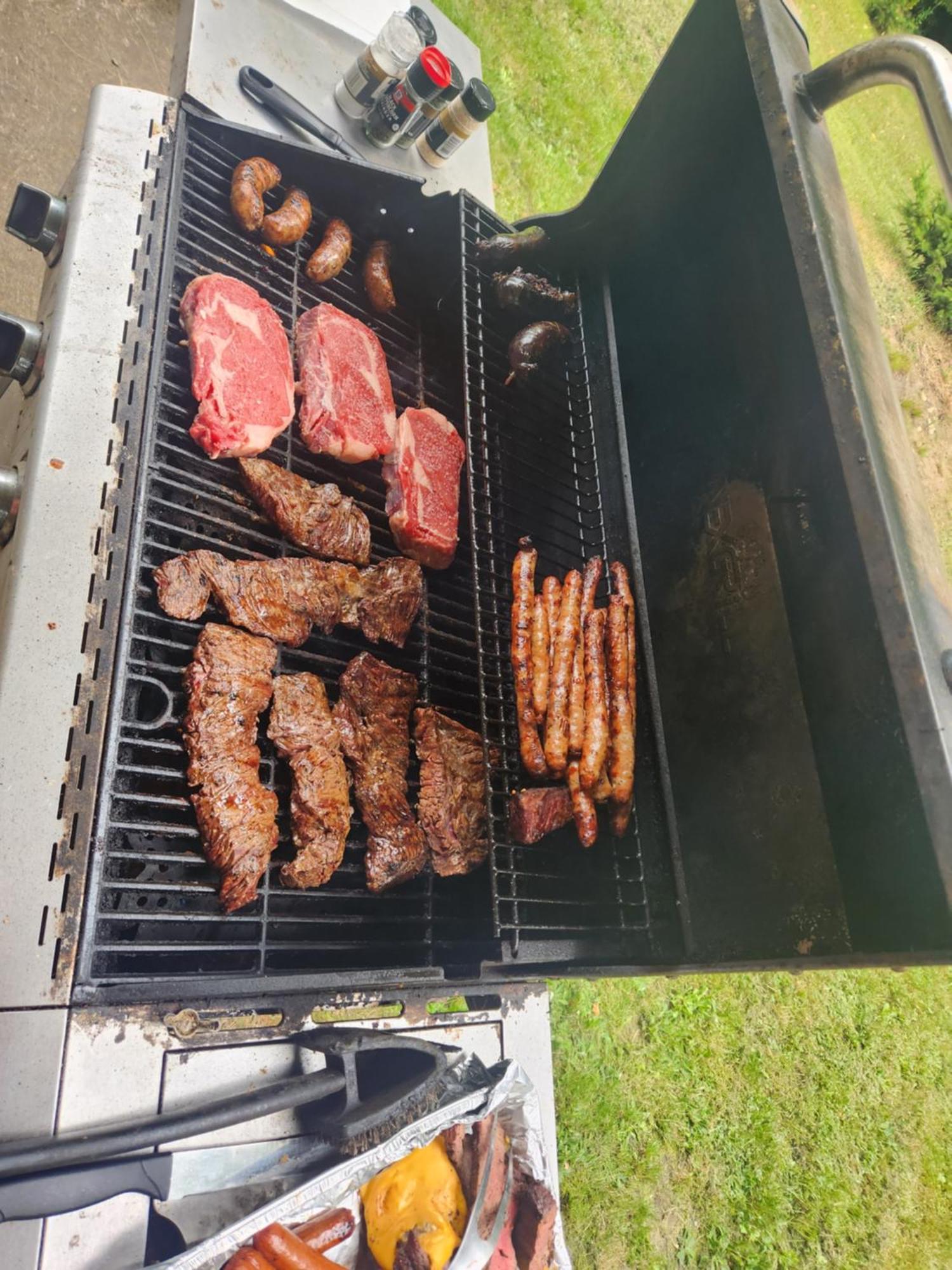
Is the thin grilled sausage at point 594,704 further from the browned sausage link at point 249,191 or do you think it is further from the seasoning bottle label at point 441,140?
the seasoning bottle label at point 441,140

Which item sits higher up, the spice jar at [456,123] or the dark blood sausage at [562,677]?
the spice jar at [456,123]

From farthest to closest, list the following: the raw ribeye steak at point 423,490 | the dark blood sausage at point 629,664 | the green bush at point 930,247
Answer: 1. the green bush at point 930,247
2. the raw ribeye steak at point 423,490
3. the dark blood sausage at point 629,664

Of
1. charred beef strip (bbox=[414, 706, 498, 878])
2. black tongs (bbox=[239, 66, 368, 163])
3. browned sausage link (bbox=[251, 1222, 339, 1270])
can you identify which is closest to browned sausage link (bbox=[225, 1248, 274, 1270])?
browned sausage link (bbox=[251, 1222, 339, 1270])

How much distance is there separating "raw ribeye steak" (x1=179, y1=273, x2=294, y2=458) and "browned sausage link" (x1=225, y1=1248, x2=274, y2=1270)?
7.55 ft

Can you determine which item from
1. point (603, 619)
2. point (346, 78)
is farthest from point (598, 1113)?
point (346, 78)

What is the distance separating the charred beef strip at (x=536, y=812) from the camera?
2.90 m

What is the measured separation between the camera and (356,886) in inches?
112

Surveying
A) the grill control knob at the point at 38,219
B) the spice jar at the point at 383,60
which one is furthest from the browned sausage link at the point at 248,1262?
the spice jar at the point at 383,60

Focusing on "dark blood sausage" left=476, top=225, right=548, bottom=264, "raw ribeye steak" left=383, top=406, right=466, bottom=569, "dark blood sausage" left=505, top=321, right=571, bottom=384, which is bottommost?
"raw ribeye steak" left=383, top=406, right=466, bottom=569

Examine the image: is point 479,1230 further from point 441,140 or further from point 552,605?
point 441,140

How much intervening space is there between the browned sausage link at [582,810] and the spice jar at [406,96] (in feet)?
9.64

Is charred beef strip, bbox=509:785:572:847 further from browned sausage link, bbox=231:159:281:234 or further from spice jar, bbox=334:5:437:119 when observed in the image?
spice jar, bbox=334:5:437:119

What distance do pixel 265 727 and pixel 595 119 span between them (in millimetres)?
6636

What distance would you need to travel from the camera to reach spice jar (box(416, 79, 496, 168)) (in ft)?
12.1
